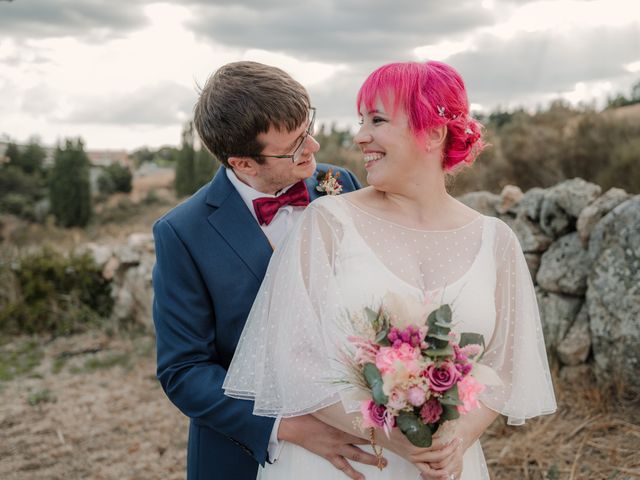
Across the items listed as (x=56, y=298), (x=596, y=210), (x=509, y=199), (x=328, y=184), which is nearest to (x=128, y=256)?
(x=56, y=298)

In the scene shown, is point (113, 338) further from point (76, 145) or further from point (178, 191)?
point (76, 145)

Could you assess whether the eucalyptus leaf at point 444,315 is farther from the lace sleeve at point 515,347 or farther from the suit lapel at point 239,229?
the suit lapel at point 239,229

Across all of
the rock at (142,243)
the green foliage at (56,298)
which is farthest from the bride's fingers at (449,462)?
the green foliage at (56,298)

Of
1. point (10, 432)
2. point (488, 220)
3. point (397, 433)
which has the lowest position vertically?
point (10, 432)

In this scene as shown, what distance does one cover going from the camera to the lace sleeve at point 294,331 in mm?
2385

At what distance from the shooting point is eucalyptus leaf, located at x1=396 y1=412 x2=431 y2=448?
193 centimetres

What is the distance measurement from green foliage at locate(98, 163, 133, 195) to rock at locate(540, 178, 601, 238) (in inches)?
1415

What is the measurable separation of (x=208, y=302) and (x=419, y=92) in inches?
48.3

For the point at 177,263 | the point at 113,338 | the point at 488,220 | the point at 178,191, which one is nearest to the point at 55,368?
the point at 113,338

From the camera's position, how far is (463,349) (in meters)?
2.01

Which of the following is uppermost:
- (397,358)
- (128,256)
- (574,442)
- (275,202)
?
(275,202)

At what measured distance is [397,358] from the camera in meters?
1.88

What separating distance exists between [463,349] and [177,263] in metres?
1.28

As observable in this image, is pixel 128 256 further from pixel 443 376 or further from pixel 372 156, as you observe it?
pixel 443 376
